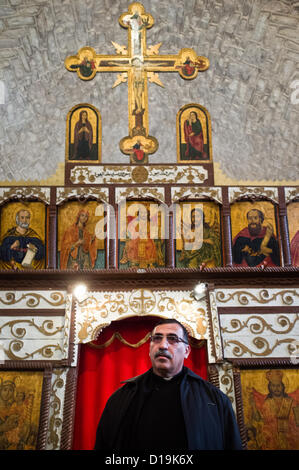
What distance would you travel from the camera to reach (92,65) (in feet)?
25.7

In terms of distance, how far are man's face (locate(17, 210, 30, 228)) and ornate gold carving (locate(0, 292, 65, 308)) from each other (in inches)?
42.7

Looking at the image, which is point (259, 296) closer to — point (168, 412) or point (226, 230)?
point (226, 230)

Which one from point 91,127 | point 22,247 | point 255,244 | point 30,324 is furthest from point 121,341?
point 91,127

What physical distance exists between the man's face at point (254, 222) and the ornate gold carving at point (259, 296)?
38.2 inches

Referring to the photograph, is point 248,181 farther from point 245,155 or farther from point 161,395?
point 161,395

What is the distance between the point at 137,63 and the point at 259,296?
4.28m

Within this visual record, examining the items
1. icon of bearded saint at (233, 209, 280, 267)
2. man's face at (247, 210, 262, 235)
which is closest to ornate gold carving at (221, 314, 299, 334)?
icon of bearded saint at (233, 209, 280, 267)

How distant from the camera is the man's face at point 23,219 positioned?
23.3 feet

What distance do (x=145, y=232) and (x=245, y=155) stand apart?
2.04 m

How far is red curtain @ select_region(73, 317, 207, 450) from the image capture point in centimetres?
645

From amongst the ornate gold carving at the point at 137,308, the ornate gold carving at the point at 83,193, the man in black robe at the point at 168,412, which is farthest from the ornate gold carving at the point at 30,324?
the man in black robe at the point at 168,412

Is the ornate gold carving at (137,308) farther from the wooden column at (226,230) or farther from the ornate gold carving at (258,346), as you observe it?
the wooden column at (226,230)

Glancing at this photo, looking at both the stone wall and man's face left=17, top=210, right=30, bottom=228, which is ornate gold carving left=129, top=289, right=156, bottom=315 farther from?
the stone wall

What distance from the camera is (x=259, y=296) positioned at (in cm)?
670
